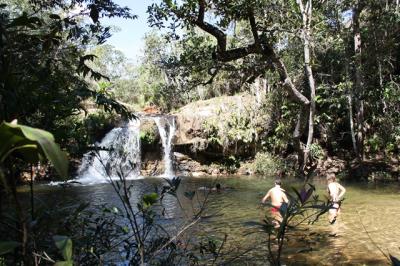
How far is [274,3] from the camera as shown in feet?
41.3

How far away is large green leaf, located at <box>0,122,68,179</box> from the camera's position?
105 cm

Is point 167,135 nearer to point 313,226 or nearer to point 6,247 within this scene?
point 313,226

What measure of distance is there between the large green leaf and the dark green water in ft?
5.87

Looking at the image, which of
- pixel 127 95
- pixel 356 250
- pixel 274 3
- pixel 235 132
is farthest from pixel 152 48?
pixel 356 250

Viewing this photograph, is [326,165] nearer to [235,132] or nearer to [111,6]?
[235,132]

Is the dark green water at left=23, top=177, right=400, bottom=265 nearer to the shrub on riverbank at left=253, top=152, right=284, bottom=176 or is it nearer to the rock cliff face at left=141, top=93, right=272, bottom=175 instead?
the shrub on riverbank at left=253, top=152, right=284, bottom=176

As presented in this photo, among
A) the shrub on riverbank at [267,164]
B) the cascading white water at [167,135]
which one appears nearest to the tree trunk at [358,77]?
the shrub on riverbank at [267,164]

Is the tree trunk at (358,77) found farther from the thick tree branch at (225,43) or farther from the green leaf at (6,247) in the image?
the green leaf at (6,247)

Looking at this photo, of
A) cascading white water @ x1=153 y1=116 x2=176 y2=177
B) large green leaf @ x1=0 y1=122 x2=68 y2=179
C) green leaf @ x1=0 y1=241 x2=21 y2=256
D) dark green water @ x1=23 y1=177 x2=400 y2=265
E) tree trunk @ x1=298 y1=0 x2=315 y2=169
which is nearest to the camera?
large green leaf @ x1=0 y1=122 x2=68 y2=179

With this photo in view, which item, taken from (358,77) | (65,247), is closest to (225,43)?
(65,247)

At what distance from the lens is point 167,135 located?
24219mm

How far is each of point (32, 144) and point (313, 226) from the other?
9.57 m

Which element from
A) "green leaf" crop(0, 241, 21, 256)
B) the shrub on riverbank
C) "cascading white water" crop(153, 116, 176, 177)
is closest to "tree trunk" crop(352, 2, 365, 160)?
the shrub on riverbank

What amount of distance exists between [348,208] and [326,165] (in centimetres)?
866
